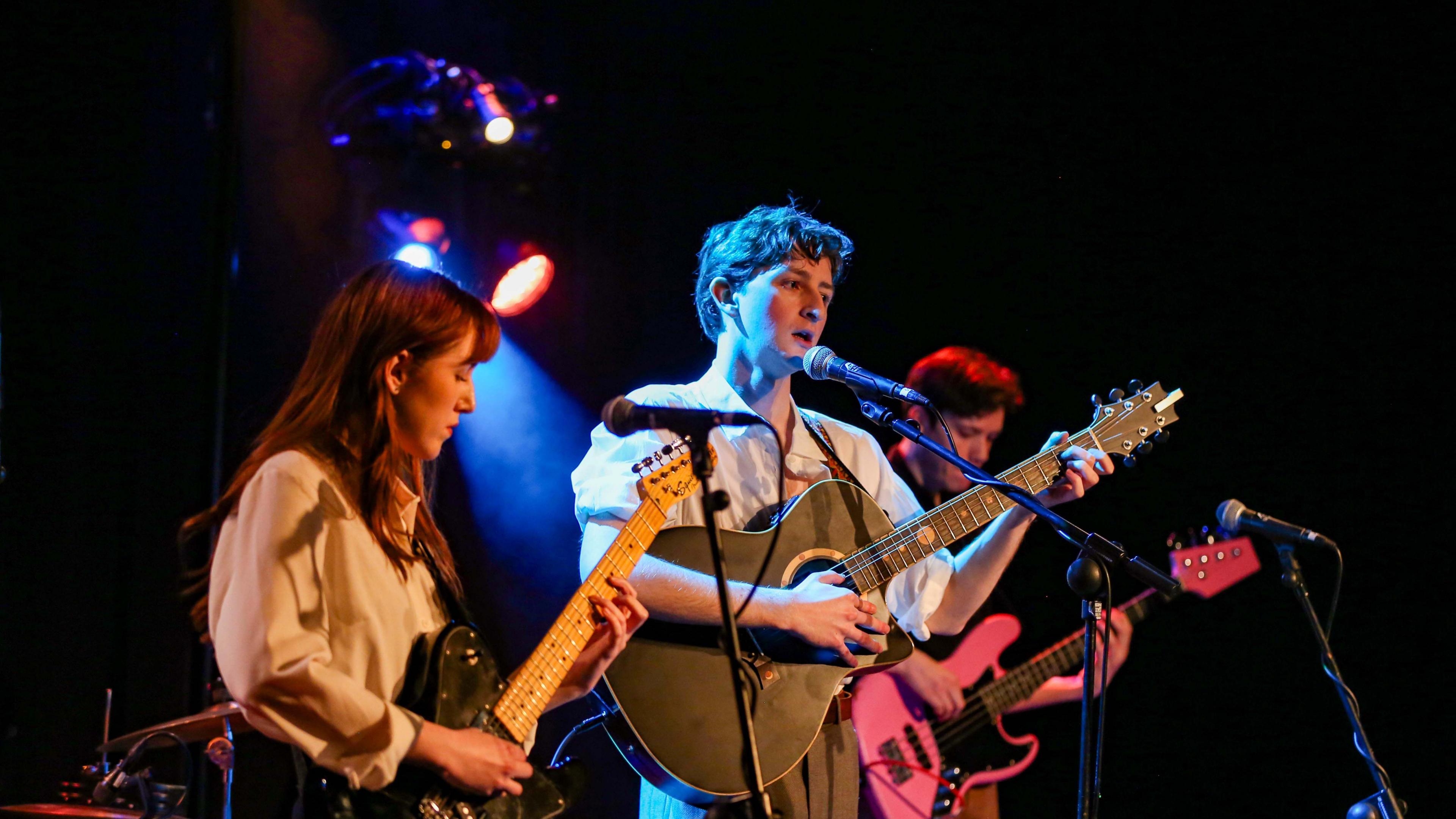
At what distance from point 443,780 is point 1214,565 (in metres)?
3.72

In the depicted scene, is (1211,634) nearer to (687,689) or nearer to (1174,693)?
(1174,693)

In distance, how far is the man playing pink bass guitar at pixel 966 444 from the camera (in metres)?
4.24

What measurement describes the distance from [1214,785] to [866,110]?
11.2ft

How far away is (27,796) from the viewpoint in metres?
3.59

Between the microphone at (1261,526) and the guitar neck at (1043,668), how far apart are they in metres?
1.35

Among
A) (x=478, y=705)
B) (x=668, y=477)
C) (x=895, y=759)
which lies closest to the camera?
(x=478, y=705)

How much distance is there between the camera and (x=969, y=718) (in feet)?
13.7

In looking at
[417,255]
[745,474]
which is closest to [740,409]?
[745,474]

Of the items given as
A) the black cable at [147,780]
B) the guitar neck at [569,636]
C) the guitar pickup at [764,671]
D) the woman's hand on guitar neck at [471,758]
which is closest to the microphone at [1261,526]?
the guitar pickup at [764,671]

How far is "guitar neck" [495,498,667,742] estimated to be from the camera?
2.03 metres

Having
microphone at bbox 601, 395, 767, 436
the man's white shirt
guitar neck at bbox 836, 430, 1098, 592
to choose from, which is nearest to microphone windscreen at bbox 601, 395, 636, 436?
microphone at bbox 601, 395, 767, 436

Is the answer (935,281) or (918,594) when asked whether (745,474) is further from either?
(935,281)

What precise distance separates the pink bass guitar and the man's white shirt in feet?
3.65

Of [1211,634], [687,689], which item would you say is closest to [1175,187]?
[1211,634]
